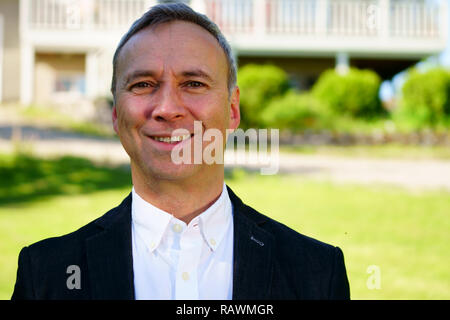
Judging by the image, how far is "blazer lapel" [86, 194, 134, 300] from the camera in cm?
181

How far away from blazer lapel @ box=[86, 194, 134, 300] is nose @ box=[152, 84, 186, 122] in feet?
1.47

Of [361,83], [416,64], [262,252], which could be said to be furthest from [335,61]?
[262,252]

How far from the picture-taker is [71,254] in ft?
6.33

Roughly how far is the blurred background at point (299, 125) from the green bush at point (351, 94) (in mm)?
38

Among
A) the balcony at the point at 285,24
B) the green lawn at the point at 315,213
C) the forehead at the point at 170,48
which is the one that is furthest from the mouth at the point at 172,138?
the balcony at the point at 285,24

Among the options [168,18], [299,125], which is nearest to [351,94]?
[299,125]

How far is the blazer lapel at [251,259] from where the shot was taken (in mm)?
1857

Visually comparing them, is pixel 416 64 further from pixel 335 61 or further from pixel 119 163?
pixel 119 163

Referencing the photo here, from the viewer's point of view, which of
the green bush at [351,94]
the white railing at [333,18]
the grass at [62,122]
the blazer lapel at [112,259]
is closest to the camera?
the blazer lapel at [112,259]

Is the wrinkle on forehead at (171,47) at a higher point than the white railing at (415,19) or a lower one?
lower

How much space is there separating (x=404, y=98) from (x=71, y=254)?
14.8 m

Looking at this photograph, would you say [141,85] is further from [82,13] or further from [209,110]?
[82,13]

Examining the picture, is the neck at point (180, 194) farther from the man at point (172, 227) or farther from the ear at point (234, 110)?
the ear at point (234, 110)

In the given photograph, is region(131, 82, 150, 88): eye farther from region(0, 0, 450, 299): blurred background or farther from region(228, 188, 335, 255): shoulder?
region(0, 0, 450, 299): blurred background
